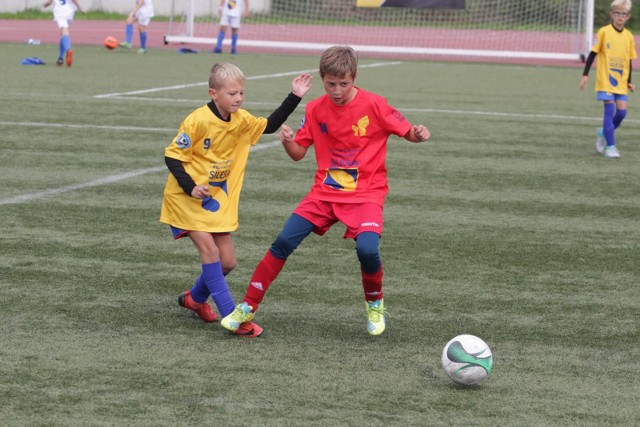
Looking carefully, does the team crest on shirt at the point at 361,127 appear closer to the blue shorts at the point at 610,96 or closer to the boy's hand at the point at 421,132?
the boy's hand at the point at 421,132

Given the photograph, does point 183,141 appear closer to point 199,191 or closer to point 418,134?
point 199,191

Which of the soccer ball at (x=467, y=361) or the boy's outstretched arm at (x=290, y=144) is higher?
the boy's outstretched arm at (x=290, y=144)

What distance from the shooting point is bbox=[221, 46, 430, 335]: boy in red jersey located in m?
5.59

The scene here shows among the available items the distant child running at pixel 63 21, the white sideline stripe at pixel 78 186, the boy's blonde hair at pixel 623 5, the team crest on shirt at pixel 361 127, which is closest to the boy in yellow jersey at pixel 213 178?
the team crest on shirt at pixel 361 127

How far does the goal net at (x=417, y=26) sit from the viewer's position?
28234 millimetres

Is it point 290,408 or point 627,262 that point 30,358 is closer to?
point 290,408

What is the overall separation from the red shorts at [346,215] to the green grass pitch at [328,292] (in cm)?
49

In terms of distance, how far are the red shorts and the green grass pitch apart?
0.49m

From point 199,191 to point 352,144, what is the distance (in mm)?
813

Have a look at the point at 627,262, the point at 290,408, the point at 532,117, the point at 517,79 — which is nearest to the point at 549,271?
the point at 627,262

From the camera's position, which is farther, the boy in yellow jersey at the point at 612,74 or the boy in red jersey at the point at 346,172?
the boy in yellow jersey at the point at 612,74

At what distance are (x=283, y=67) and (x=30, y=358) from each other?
18360 mm

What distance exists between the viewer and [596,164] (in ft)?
37.3

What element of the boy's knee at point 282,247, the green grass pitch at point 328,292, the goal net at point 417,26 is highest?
the goal net at point 417,26
